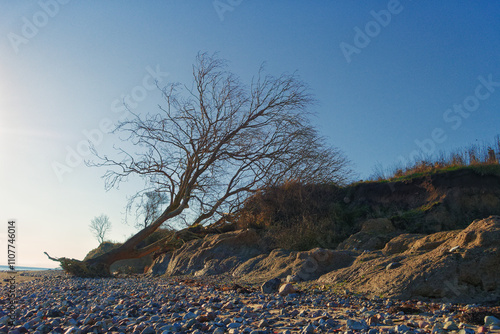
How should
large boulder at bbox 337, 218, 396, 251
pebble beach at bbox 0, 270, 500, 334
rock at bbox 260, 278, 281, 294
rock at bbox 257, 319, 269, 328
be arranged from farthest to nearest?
large boulder at bbox 337, 218, 396, 251 < rock at bbox 260, 278, 281, 294 < rock at bbox 257, 319, 269, 328 < pebble beach at bbox 0, 270, 500, 334

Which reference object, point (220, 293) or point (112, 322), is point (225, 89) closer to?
point (220, 293)

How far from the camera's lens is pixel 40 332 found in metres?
4.11

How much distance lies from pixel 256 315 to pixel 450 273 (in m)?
2.93

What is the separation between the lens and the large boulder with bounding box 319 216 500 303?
499 cm

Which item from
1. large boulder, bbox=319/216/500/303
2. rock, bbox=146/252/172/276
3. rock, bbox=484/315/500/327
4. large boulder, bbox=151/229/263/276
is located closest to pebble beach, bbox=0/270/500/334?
rock, bbox=484/315/500/327

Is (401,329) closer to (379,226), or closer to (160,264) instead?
(379,226)

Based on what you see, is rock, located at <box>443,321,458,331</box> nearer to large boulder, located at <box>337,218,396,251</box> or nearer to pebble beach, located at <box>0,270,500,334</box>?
pebble beach, located at <box>0,270,500,334</box>

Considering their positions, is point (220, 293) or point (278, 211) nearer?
point (220, 293)

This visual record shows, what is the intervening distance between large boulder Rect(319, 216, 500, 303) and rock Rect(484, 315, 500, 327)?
51.9 inches

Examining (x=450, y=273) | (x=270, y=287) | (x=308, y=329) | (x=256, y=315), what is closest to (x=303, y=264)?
(x=270, y=287)

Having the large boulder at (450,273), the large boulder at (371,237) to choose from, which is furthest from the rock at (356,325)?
the large boulder at (371,237)

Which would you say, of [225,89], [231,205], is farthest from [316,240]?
[225,89]

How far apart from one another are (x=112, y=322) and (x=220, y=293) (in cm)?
247

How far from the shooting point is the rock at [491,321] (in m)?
3.57
